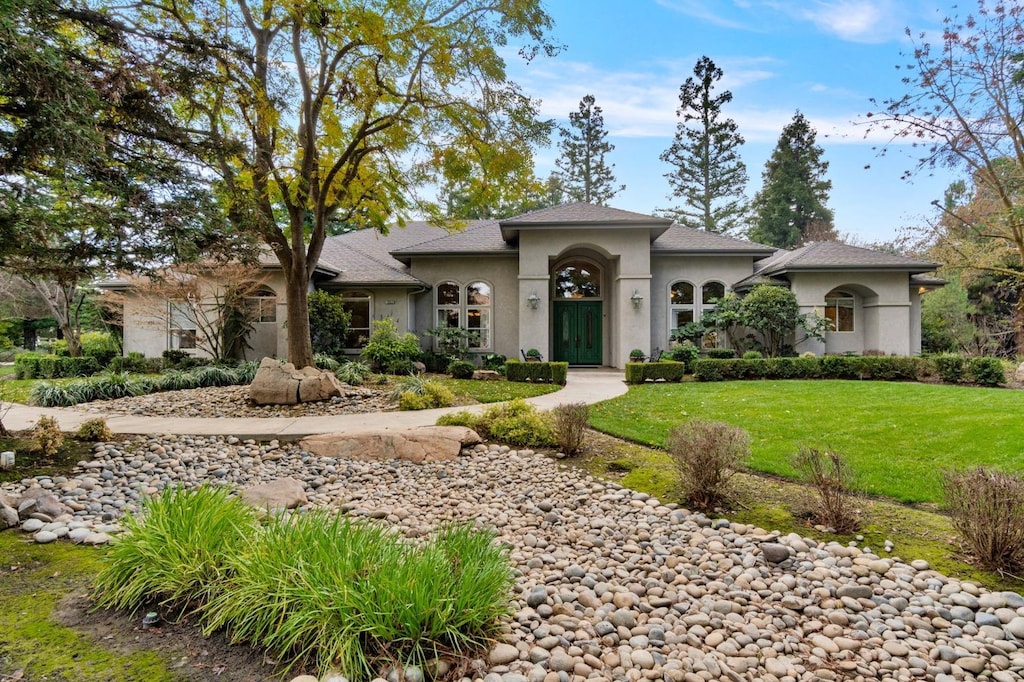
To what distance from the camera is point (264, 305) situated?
15109 millimetres

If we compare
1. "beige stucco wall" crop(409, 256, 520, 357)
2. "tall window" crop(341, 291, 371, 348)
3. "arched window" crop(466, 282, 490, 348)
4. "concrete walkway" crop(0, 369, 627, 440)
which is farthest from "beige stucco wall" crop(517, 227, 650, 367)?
"concrete walkway" crop(0, 369, 627, 440)

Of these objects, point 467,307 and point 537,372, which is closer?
point 537,372

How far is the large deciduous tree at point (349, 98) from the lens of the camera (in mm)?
8086

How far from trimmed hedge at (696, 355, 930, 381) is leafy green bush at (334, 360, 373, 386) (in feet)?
28.7

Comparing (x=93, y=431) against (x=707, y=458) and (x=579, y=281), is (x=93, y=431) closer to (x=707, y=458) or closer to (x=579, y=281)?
(x=707, y=458)

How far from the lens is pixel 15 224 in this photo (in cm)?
478

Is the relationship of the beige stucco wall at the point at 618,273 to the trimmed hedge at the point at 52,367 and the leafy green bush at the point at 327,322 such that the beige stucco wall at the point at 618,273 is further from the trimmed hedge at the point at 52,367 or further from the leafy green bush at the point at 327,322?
the trimmed hedge at the point at 52,367

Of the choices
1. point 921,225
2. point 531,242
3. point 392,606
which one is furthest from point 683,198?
point 392,606

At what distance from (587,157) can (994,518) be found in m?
33.2

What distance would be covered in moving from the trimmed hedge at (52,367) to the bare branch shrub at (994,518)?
1949 centimetres

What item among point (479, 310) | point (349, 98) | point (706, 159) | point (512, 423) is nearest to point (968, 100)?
point (512, 423)

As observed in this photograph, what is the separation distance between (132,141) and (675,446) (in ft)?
19.7

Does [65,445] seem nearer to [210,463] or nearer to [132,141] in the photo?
[210,463]

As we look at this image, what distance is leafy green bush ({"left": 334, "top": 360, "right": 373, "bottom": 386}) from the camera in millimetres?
11289
